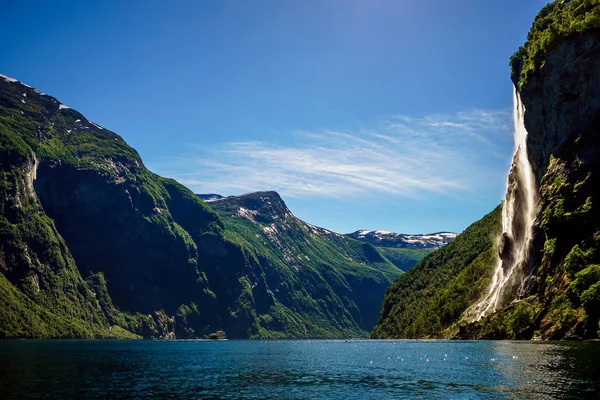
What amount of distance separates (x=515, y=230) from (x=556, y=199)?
121 ft

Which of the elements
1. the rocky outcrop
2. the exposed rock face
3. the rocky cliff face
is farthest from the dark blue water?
the rocky outcrop

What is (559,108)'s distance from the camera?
468 ft

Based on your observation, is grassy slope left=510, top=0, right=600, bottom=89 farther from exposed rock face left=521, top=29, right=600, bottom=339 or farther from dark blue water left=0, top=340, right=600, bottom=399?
dark blue water left=0, top=340, right=600, bottom=399

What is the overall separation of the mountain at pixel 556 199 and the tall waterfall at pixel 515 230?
359mm

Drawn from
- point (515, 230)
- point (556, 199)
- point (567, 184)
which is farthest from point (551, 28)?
point (515, 230)

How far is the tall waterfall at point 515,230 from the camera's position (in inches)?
6319

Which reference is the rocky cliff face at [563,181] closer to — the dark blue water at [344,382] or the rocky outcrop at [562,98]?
the rocky outcrop at [562,98]

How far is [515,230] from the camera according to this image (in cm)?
16938

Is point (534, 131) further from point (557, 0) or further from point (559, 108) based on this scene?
point (557, 0)

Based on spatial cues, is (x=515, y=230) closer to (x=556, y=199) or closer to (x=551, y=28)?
(x=556, y=199)

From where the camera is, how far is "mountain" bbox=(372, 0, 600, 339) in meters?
114

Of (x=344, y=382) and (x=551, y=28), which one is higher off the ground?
(x=551, y=28)

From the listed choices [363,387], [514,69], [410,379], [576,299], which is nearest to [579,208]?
[576,299]

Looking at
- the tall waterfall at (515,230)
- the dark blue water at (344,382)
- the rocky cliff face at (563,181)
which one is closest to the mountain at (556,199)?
the rocky cliff face at (563,181)
